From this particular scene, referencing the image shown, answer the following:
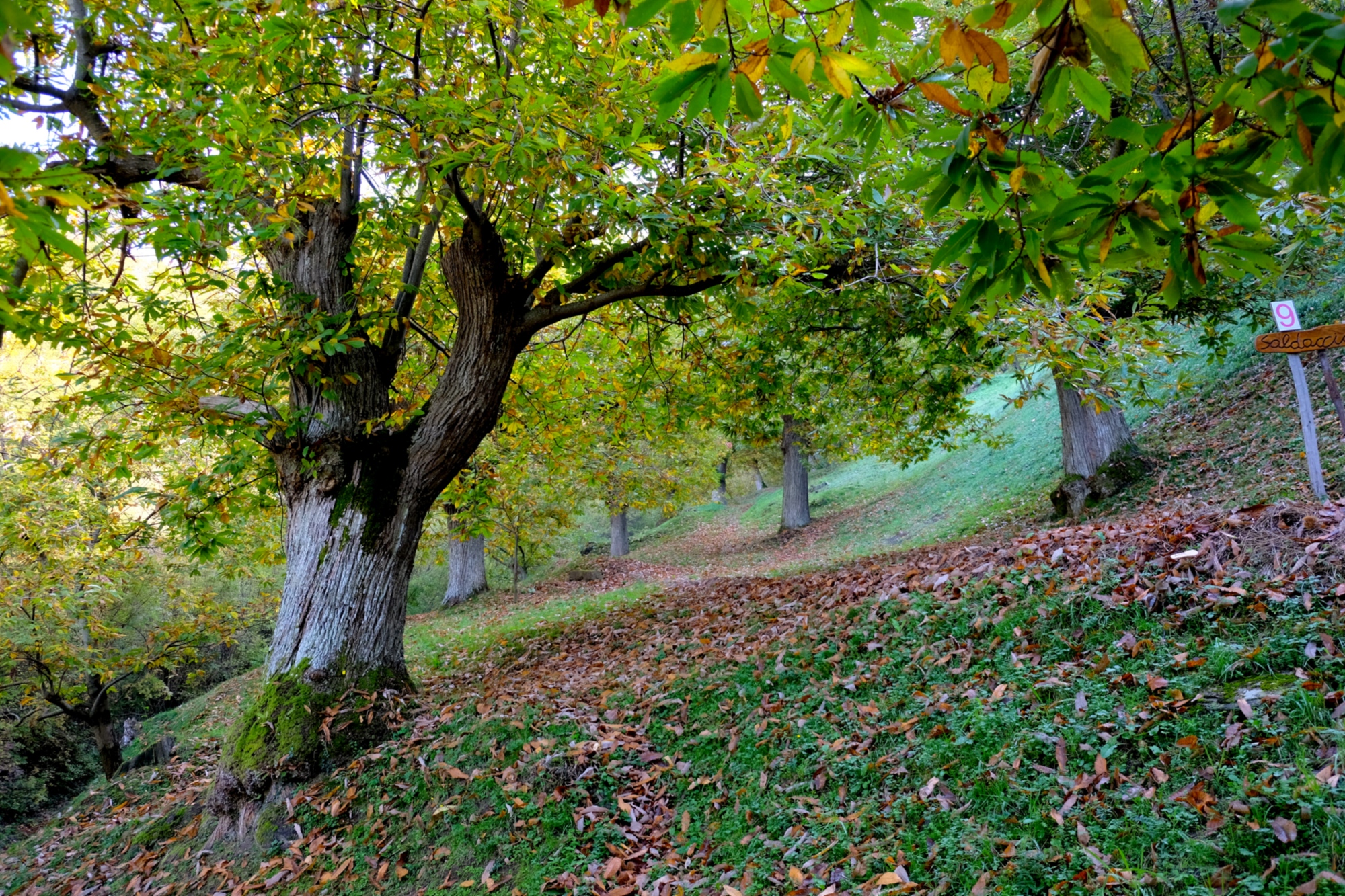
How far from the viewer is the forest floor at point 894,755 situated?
2836mm

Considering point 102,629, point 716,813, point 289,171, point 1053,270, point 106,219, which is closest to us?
point 1053,270

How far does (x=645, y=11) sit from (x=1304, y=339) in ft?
18.6

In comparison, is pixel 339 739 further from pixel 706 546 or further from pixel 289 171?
pixel 706 546

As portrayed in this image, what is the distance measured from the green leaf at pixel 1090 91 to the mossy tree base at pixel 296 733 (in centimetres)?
601

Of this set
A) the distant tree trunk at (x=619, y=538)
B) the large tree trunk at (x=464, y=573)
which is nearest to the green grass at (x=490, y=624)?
the large tree trunk at (x=464, y=573)

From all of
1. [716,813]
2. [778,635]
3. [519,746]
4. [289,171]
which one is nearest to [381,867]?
[519,746]

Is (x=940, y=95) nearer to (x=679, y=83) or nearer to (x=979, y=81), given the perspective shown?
(x=979, y=81)

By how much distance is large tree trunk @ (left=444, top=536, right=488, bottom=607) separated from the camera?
18500 millimetres

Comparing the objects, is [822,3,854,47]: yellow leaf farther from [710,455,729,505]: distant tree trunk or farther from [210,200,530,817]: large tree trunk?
[710,455,729,505]: distant tree trunk

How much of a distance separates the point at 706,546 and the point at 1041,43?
2235 centimetres

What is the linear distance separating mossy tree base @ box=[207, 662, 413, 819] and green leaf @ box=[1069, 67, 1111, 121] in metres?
6.01

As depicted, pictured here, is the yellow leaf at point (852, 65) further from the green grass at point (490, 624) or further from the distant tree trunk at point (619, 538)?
the distant tree trunk at point (619, 538)

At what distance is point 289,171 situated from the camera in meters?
4.54

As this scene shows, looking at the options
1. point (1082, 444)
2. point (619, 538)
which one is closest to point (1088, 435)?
point (1082, 444)
